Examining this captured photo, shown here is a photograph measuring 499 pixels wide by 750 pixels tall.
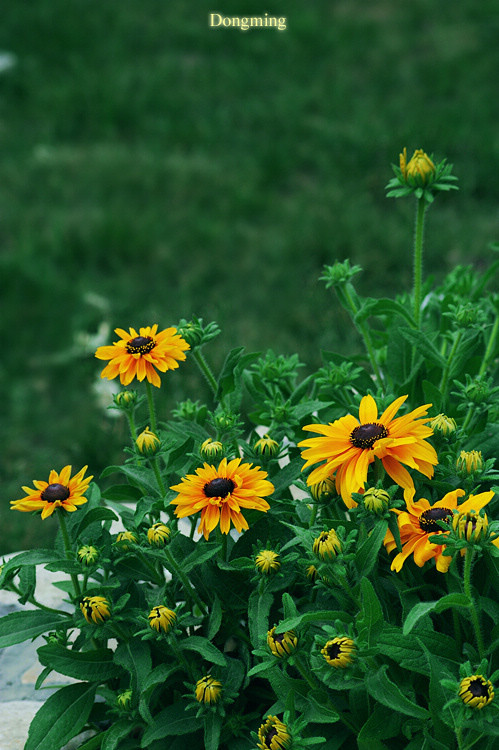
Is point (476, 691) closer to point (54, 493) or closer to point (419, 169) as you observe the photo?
point (54, 493)

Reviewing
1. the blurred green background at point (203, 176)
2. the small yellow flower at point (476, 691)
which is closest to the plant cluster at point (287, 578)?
the small yellow flower at point (476, 691)

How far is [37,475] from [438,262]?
85.8 inches

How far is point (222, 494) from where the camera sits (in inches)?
62.4

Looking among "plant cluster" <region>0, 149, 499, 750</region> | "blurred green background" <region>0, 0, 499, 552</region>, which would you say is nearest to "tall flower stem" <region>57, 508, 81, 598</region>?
"plant cluster" <region>0, 149, 499, 750</region>

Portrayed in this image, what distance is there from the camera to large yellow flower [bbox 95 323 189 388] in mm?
1738

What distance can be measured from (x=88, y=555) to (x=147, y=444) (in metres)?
0.23

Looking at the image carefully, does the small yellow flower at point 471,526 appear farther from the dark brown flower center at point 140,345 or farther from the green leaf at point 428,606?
the dark brown flower center at point 140,345

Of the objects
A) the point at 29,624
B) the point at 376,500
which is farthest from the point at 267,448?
the point at 29,624

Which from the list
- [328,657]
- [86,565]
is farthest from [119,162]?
[328,657]

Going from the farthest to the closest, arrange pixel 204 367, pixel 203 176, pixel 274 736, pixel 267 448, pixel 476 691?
pixel 203 176 < pixel 204 367 < pixel 267 448 < pixel 274 736 < pixel 476 691

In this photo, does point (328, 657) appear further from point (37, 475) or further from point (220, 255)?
point (220, 255)

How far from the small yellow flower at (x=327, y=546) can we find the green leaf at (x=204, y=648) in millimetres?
298

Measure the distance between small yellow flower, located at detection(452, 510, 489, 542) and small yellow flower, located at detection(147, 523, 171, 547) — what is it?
0.52 metres

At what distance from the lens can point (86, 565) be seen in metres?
1.68
